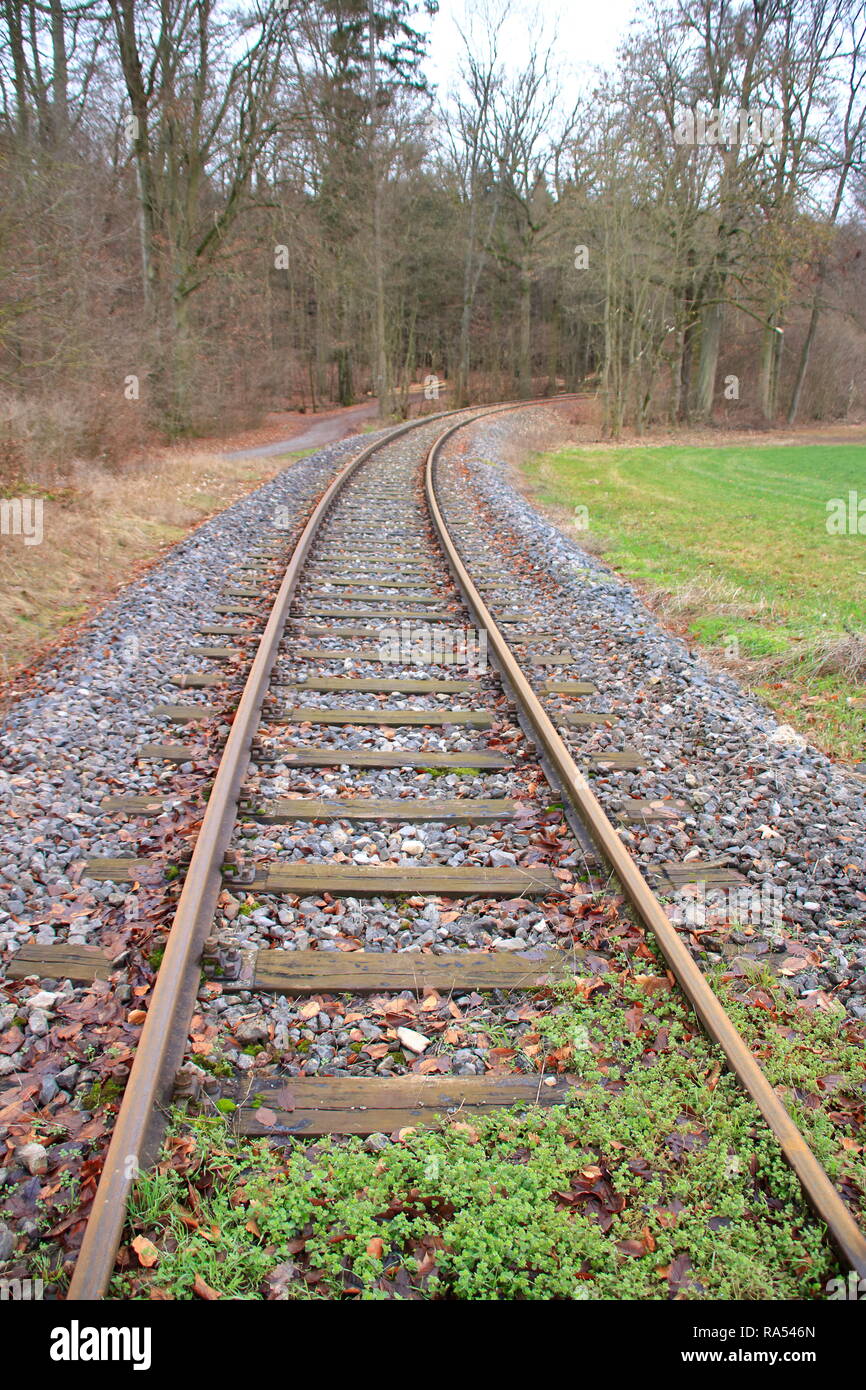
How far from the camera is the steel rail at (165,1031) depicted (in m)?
2.10

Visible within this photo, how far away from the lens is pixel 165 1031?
8.89 ft

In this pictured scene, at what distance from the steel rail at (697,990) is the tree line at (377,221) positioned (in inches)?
334

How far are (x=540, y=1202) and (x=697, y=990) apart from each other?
975 mm

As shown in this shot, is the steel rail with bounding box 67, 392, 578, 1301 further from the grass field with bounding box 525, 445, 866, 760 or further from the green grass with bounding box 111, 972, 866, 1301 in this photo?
the grass field with bounding box 525, 445, 866, 760

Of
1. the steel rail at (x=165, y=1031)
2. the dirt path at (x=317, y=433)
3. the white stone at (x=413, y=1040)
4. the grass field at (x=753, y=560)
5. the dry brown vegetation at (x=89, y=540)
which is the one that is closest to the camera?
the steel rail at (x=165, y=1031)

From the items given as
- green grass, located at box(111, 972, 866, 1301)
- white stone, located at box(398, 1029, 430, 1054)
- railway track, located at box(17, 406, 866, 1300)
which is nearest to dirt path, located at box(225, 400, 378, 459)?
railway track, located at box(17, 406, 866, 1300)

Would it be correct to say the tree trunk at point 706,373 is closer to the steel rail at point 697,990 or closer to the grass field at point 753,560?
the grass field at point 753,560

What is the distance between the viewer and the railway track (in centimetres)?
263

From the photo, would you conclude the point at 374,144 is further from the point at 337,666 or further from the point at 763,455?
the point at 337,666

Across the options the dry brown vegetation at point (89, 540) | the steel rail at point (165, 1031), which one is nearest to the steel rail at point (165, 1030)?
the steel rail at point (165, 1031)

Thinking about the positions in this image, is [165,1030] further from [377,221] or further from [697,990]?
[377,221]

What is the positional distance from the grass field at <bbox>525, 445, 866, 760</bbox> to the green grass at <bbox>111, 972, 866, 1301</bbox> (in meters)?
3.45

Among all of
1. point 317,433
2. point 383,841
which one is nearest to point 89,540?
point 383,841

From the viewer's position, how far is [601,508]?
587 inches
